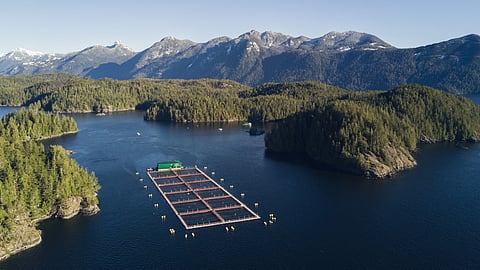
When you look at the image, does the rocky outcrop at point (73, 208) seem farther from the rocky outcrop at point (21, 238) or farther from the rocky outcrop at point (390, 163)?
the rocky outcrop at point (390, 163)

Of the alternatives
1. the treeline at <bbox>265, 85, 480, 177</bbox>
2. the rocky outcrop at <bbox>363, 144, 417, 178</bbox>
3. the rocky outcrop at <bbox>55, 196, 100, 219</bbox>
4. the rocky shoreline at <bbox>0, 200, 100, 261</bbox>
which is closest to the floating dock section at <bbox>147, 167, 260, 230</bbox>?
the rocky outcrop at <bbox>55, 196, 100, 219</bbox>

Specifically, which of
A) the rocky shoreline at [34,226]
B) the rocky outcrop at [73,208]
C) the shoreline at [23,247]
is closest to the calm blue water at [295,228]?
the shoreline at [23,247]

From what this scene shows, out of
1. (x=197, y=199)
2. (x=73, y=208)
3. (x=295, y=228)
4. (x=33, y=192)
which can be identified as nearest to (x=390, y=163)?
(x=295, y=228)

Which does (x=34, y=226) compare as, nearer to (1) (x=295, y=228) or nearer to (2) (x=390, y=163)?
(1) (x=295, y=228)

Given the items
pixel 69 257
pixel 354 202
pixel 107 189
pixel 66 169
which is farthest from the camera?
pixel 107 189

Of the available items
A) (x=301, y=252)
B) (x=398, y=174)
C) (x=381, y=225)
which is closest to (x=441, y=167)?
(x=398, y=174)

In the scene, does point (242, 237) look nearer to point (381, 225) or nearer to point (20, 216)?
point (381, 225)
